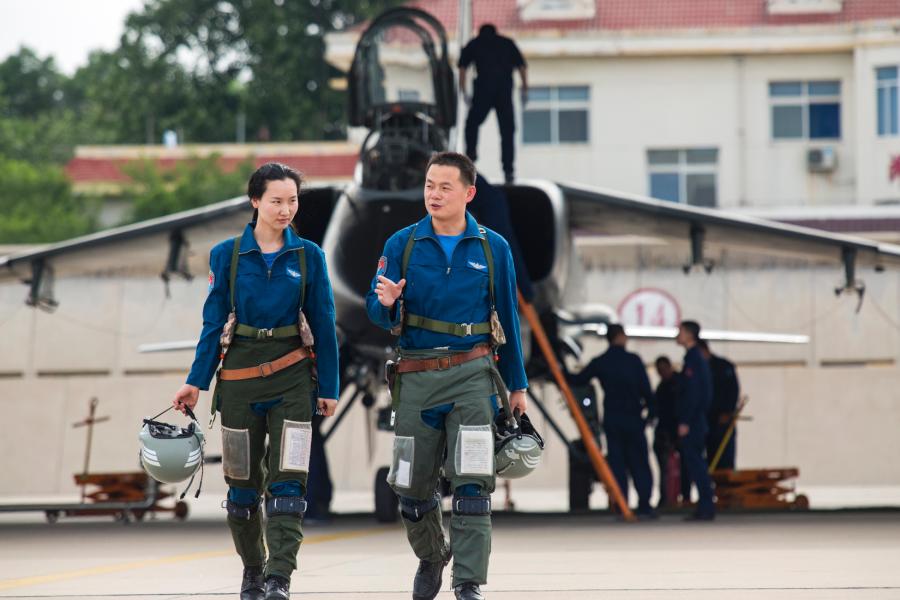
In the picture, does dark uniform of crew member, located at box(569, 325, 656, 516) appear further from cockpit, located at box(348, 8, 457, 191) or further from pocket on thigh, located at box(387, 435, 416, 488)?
pocket on thigh, located at box(387, 435, 416, 488)

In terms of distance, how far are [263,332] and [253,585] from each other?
1.03 meters

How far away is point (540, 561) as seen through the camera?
852cm

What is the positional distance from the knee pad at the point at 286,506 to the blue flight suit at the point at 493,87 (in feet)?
23.9

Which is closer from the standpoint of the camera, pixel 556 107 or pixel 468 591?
pixel 468 591

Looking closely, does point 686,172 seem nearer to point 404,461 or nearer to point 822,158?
Result: point 822,158

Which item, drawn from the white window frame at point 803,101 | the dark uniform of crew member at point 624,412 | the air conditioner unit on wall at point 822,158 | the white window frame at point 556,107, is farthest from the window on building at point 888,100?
the dark uniform of crew member at point 624,412

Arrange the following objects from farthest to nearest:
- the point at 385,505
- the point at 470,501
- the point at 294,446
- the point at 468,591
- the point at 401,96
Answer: the point at 385,505, the point at 401,96, the point at 294,446, the point at 470,501, the point at 468,591

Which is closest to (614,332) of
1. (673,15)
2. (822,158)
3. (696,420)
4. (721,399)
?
(696,420)

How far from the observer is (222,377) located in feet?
19.7

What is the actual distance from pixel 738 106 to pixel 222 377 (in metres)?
31.0

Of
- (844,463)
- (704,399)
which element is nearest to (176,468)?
(704,399)

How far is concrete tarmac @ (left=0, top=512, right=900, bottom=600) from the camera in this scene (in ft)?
22.2

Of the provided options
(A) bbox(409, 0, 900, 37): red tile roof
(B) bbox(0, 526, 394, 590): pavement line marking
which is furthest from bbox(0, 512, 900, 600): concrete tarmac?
(A) bbox(409, 0, 900, 37): red tile roof

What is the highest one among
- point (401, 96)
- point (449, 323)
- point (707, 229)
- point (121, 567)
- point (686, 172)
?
point (686, 172)
